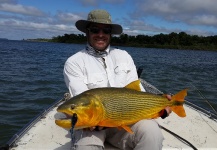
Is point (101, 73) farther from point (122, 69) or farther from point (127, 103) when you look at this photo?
point (127, 103)

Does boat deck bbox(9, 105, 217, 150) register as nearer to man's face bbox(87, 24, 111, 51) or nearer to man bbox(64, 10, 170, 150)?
man bbox(64, 10, 170, 150)

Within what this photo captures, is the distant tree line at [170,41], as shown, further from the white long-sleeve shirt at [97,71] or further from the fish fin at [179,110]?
the fish fin at [179,110]

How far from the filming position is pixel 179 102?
3.61 m

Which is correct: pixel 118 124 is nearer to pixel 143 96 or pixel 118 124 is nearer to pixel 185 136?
pixel 143 96

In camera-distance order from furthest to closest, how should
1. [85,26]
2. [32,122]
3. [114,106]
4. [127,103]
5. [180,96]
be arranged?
1. [32,122]
2. [85,26]
3. [180,96]
4. [127,103]
5. [114,106]

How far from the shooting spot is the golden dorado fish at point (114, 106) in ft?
10.1

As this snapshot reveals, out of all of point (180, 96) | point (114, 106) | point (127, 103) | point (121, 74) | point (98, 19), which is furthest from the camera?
point (121, 74)

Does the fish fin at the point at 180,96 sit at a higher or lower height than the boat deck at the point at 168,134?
higher

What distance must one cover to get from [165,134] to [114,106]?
187 centimetres

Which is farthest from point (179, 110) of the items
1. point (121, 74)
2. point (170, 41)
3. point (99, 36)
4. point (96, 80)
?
point (170, 41)

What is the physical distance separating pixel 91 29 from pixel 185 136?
7.57 feet

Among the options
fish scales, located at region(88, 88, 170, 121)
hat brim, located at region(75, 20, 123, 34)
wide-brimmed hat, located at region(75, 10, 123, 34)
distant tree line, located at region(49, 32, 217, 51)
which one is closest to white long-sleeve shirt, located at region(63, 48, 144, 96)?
hat brim, located at region(75, 20, 123, 34)

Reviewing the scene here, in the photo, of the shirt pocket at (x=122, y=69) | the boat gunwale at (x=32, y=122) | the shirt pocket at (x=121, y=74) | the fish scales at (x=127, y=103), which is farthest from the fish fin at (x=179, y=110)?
the boat gunwale at (x=32, y=122)

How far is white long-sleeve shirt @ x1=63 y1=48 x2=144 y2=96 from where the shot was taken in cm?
420
